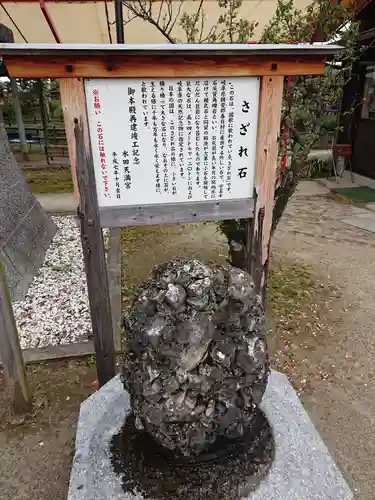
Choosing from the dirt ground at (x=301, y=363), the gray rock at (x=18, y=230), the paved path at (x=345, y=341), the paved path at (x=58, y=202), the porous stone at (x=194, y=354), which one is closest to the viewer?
the porous stone at (x=194, y=354)

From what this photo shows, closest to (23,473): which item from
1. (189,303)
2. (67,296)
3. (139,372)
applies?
(139,372)

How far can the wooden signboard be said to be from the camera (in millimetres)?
2357

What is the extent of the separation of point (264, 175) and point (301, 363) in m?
1.91

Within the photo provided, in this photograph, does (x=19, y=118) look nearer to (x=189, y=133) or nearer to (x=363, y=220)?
(x=363, y=220)

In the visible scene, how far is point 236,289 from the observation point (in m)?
1.95

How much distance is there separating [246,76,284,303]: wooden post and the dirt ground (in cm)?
107

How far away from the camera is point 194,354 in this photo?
1.83 meters

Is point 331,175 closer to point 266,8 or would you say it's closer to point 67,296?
point 266,8

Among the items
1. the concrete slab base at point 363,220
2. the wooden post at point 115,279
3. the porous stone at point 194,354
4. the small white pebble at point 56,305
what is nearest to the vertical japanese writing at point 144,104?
the porous stone at point 194,354

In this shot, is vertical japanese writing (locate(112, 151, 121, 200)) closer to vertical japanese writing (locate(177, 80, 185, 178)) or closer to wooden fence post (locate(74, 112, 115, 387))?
wooden fence post (locate(74, 112, 115, 387))

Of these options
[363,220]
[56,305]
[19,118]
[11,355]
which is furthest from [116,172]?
[19,118]

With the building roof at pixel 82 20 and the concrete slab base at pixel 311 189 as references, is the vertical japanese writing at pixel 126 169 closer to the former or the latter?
the building roof at pixel 82 20

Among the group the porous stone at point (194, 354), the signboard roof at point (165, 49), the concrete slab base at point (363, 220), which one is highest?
the signboard roof at point (165, 49)

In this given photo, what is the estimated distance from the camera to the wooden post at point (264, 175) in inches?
106
